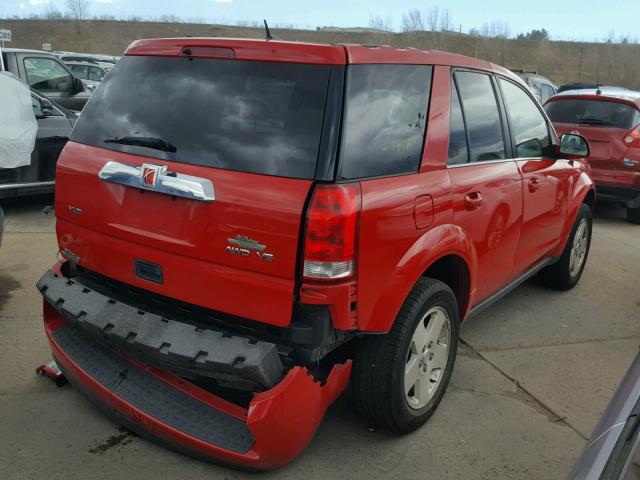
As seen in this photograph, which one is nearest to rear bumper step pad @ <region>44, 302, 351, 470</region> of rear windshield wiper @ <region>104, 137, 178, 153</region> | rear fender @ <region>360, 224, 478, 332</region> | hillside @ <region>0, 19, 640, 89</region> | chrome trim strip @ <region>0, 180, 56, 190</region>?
rear fender @ <region>360, 224, 478, 332</region>

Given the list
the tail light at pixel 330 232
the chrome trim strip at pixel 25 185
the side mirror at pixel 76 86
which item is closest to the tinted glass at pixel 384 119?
the tail light at pixel 330 232

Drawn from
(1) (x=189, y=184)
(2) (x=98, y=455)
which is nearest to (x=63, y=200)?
(1) (x=189, y=184)

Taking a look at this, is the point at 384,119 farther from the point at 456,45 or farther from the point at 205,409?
the point at 456,45

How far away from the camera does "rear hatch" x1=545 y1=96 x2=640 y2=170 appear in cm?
791

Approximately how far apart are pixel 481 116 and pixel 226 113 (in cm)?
166

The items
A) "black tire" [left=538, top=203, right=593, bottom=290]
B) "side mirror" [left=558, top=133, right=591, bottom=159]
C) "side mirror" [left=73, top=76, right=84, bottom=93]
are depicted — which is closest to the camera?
"side mirror" [left=558, top=133, right=591, bottom=159]

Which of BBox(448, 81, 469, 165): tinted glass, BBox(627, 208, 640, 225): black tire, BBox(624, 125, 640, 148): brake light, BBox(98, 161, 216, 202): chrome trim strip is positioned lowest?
BBox(627, 208, 640, 225): black tire

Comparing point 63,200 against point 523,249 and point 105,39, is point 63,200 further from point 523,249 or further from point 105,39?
point 105,39

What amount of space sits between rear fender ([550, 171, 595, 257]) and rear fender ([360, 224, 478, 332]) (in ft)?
6.67

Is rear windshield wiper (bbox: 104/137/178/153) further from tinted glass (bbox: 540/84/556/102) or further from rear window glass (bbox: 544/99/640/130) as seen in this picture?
tinted glass (bbox: 540/84/556/102)

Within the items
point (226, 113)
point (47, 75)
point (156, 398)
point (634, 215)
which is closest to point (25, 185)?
point (47, 75)

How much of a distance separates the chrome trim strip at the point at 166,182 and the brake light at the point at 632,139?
7.05 m

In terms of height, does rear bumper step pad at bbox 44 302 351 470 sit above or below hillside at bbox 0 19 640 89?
below

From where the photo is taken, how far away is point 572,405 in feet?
11.3
